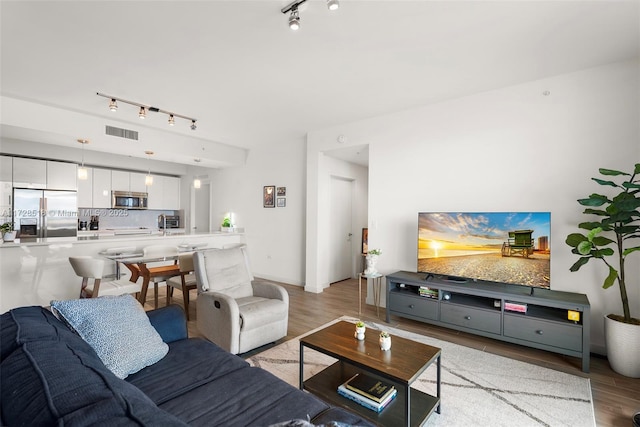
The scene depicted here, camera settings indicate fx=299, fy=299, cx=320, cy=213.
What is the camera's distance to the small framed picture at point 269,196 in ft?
20.2

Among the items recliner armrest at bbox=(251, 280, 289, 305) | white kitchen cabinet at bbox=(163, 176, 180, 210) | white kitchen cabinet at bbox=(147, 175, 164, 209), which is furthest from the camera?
white kitchen cabinet at bbox=(163, 176, 180, 210)

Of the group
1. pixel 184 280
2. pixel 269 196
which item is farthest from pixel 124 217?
pixel 184 280

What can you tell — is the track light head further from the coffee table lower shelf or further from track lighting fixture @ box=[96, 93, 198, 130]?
track lighting fixture @ box=[96, 93, 198, 130]

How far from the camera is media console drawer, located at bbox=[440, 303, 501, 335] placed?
10.2 ft

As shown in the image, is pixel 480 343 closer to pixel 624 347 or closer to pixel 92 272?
pixel 624 347

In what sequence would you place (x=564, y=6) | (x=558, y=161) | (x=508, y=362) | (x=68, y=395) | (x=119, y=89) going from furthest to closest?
(x=119, y=89), (x=558, y=161), (x=508, y=362), (x=564, y=6), (x=68, y=395)

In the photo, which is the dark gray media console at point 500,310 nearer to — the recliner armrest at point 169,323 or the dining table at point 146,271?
the recliner armrest at point 169,323

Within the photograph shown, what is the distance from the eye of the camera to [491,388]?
2.37 meters

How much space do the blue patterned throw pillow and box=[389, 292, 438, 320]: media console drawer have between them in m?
2.70

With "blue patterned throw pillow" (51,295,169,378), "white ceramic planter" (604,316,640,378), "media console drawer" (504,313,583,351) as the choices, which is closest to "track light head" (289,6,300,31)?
"blue patterned throw pillow" (51,295,169,378)

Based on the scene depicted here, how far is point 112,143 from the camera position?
4688 millimetres

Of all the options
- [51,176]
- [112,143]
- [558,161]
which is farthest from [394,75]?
[51,176]

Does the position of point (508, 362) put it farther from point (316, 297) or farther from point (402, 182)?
point (316, 297)

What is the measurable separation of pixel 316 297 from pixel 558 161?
368 cm
